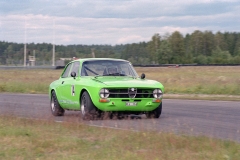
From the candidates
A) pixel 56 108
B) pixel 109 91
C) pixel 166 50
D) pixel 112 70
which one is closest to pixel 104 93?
pixel 109 91

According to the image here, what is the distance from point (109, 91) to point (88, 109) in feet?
2.35

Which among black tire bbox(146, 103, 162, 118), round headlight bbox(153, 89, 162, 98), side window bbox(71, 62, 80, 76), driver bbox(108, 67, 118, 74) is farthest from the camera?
side window bbox(71, 62, 80, 76)

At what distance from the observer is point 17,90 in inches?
1350

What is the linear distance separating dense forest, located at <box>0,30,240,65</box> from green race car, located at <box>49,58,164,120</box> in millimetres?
89339

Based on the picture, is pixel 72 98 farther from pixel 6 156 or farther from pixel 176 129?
pixel 6 156

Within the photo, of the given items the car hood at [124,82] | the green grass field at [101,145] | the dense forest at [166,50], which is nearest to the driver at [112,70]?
the car hood at [124,82]

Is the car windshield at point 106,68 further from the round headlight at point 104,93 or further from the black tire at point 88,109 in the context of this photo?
the round headlight at point 104,93

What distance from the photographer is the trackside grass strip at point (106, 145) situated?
830 centimetres

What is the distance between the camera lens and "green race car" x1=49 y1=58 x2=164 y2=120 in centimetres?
1318

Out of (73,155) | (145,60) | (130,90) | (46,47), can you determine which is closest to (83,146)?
(73,155)

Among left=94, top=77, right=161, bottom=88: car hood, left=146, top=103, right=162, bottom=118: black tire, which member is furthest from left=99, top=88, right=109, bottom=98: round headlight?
left=146, top=103, right=162, bottom=118: black tire

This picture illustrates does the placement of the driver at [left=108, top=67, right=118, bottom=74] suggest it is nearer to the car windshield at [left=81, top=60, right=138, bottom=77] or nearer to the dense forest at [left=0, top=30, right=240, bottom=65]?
the car windshield at [left=81, top=60, right=138, bottom=77]

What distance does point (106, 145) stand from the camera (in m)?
9.27

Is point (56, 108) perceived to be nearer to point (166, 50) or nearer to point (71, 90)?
point (71, 90)
